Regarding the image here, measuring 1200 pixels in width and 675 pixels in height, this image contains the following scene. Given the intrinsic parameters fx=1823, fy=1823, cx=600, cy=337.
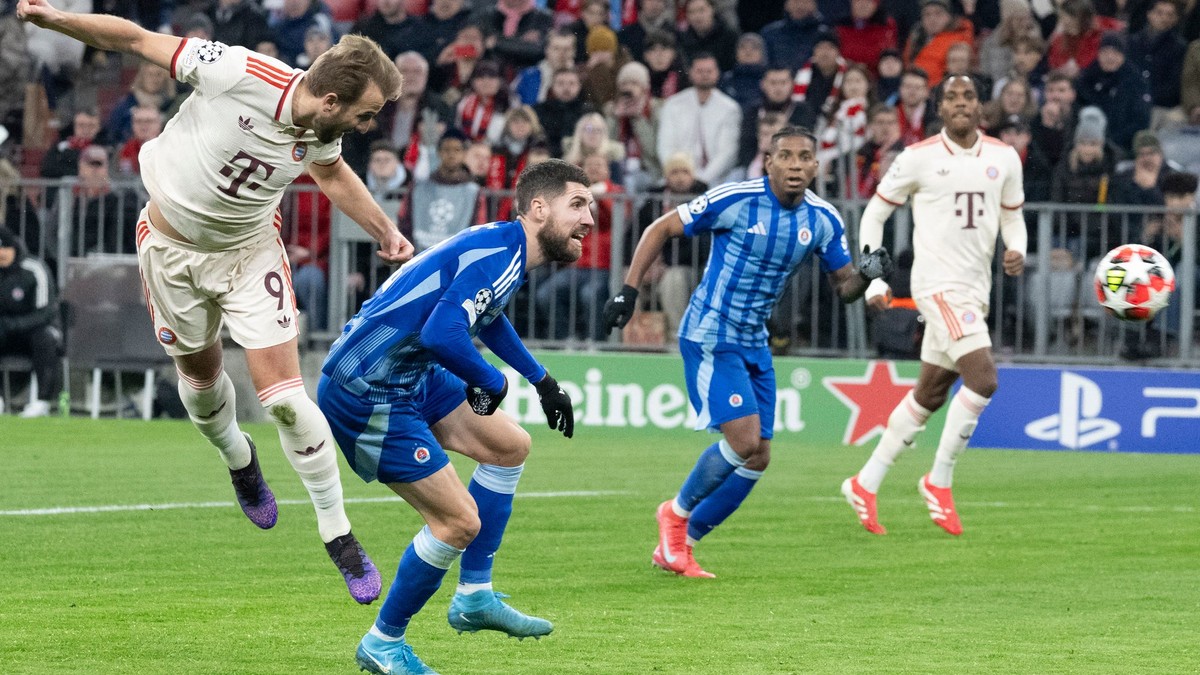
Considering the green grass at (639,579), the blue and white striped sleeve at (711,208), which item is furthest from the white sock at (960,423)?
the blue and white striped sleeve at (711,208)

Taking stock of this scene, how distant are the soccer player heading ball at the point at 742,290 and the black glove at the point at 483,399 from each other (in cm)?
281

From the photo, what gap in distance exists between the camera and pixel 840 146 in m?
16.4

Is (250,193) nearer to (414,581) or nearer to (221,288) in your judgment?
(221,288)

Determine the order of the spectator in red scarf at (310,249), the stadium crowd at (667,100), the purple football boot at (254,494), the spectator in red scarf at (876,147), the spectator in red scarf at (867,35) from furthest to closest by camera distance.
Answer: the spectator in red scarf at (867,35)
the spectator in red scarf at (310,249)
the stadium crowd at (667,100)
the spectator in red scarf at (876,147)
the purple football boot at (254,494)

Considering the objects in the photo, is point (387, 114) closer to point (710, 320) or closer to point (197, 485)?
point (197, 485)

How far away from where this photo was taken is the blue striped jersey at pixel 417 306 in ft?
21.2

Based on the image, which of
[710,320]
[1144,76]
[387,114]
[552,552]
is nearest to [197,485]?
[552,552]

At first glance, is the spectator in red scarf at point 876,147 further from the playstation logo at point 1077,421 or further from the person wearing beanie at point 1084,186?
the playstation logo at point 1077,421

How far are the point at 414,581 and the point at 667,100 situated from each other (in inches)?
452

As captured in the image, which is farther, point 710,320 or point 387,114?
point 387,114

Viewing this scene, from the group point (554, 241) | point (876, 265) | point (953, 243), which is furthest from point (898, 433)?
point (554, 241)

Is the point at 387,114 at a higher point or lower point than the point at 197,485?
higher

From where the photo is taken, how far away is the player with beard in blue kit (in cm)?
632

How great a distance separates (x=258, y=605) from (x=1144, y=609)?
3853mm
